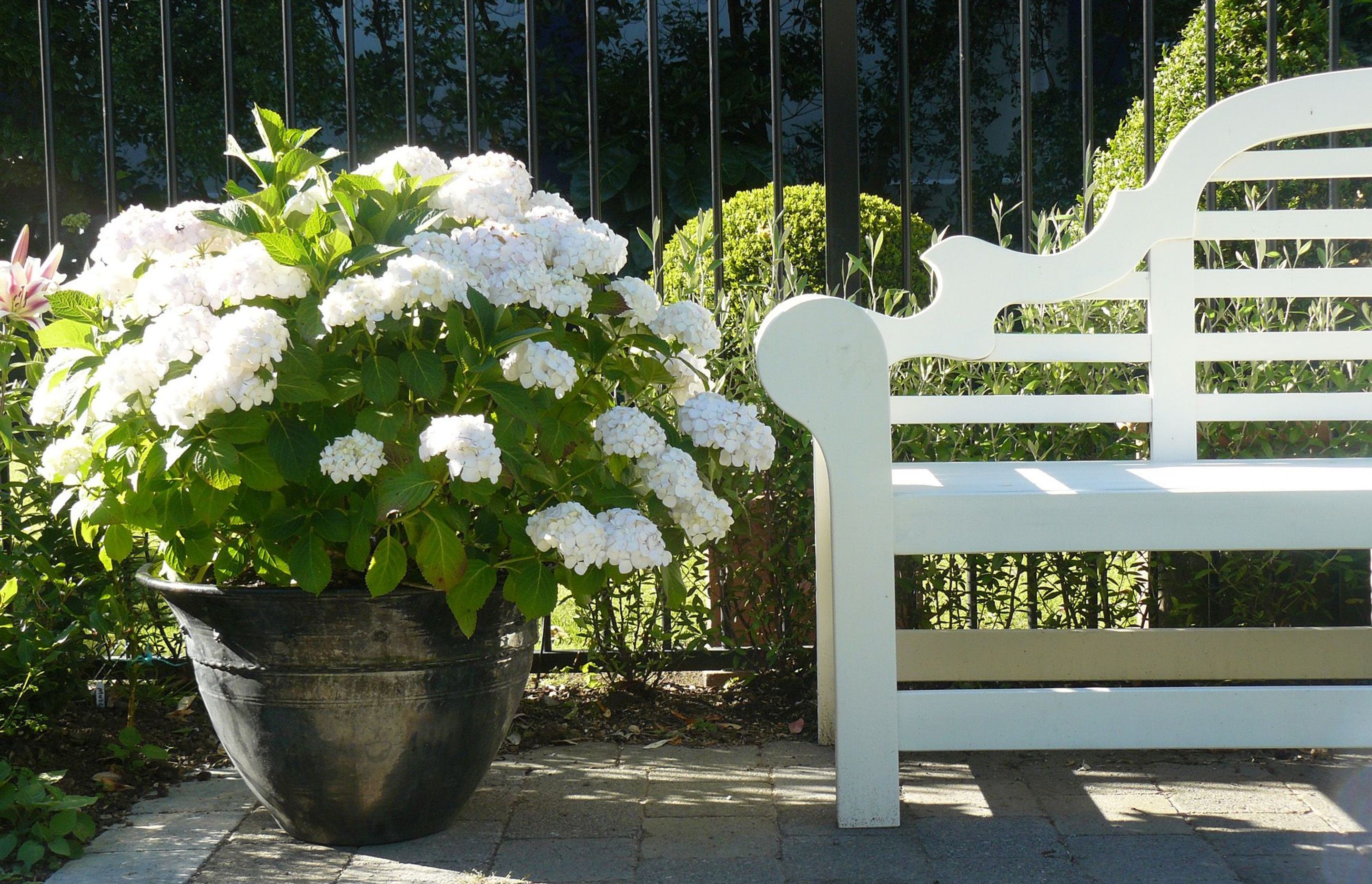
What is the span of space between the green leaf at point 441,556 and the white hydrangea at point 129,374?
1.36 feet

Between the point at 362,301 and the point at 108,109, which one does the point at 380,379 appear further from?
the point at 108,109

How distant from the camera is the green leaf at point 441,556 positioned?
5.27ft

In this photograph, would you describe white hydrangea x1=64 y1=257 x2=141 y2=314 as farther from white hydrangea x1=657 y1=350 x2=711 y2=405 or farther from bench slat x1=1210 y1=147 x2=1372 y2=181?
bench slat x1=1210 y1=147 x2=1372 y2=181

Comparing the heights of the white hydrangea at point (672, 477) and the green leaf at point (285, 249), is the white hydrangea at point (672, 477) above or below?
below

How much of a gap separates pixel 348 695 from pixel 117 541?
43 centimetres

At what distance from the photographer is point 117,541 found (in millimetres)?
1771

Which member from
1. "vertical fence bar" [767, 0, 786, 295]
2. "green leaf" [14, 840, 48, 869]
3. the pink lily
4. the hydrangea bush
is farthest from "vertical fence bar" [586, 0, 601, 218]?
"green leaf" [14, 840, 48, 869]

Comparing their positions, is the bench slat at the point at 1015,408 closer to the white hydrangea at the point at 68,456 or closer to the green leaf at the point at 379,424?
the green leaf at the point at 379,424

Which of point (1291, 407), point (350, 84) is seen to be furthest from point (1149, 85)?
point (350, 84)

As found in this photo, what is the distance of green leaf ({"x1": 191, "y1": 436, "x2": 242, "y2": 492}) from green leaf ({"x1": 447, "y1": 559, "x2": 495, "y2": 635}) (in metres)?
0.33

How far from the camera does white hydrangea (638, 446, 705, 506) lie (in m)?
1.74

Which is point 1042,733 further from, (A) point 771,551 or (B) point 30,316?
(B) point 30,316

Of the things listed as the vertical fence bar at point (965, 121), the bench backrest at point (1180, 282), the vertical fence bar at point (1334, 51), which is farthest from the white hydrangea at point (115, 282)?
the vertical fence bar at point (1334, 51)

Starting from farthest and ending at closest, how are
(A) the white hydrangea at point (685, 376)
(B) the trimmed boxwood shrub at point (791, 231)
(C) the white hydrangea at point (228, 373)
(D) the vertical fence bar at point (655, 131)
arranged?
(B) the trimmed boxwood shrub at point (791, 231), (D) the vertical fence bar at point (655, 131), (A) the white hydrangea at point (685, 376), (C) the white hydrangea at point (228, 373)
